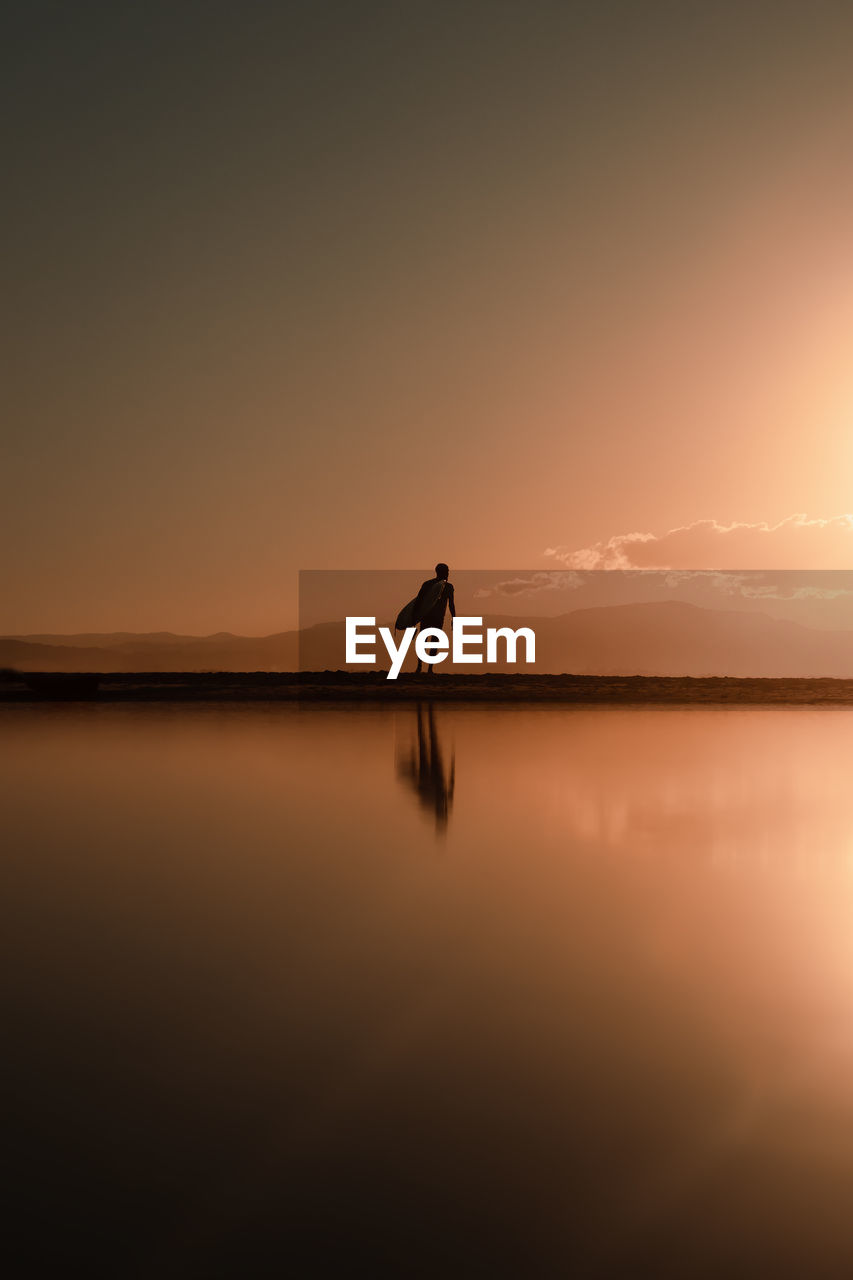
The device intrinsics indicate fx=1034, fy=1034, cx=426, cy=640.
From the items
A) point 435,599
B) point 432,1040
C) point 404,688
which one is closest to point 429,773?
point 432,1040

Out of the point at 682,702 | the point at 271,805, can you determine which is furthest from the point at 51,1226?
the point at 682,702

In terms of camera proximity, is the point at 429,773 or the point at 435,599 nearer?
the point at 429,773

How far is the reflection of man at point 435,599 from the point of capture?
1644 centimetres

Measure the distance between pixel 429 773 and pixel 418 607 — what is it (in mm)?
9368

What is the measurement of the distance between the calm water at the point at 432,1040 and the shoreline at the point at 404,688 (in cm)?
1123

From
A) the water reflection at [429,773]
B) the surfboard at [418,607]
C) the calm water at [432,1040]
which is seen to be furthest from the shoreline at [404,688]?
the calm water at [432,1040]

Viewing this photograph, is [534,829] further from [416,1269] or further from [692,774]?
[416,1269]

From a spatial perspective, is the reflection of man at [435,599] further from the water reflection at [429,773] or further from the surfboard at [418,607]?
the water reflection at [429,773]

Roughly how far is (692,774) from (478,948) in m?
4.80

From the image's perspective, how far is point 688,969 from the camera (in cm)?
296

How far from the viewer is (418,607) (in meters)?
16.8

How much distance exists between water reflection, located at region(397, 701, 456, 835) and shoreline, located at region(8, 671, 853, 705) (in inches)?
241

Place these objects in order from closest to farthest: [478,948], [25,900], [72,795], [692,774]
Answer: [478,948], [25,900], [72,795], [692,774]

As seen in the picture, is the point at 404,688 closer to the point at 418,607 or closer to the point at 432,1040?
the point at 418,607
